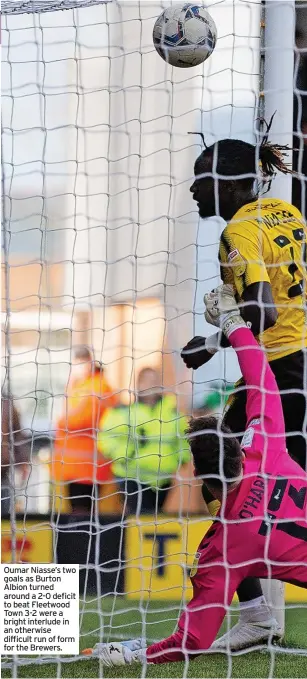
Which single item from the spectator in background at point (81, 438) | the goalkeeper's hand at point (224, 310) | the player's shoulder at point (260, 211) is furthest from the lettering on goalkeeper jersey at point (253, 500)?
the spectator in background at point (81, 438)

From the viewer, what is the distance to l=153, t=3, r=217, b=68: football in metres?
3.22

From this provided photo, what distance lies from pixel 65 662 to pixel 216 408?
258 cm

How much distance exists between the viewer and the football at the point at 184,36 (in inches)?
127

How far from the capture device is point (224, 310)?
2.84 metres

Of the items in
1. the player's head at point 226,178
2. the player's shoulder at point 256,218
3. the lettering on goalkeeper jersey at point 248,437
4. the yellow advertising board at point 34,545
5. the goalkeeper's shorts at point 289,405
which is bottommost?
the yellow advertising board at point 34,545

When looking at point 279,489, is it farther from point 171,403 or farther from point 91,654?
point 171,403

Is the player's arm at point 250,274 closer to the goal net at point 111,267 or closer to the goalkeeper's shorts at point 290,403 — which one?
the goalkeeper's shorts at point 290,403

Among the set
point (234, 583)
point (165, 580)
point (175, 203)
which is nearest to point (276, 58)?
point (234, 583)

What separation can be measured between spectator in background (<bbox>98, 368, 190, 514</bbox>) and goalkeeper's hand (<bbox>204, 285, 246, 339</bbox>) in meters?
1.44

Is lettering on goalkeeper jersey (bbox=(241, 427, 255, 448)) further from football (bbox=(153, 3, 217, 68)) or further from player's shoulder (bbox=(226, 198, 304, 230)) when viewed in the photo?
football (bbox=(153, 3, 217, 68))

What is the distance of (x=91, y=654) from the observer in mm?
2969

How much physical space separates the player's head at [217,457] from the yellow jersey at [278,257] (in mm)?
492

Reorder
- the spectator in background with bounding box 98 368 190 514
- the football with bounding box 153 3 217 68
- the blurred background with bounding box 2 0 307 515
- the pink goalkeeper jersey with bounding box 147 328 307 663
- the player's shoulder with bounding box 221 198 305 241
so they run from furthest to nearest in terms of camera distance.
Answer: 1. the blurred background with bounding box 2 0 307 515
2. the spectator in background with bounding box 98 368 190 514
3. the football with bounding box 153 3 217 68
4. the player's shoulder with bounding box 221 198 305 241
5. the pink goalkeeper jersey with bounding box 147 328 307 663

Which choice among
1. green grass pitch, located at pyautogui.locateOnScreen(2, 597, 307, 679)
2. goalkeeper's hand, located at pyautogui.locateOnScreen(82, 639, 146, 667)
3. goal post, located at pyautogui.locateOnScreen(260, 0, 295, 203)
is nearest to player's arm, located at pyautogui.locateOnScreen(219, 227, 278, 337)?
goal post, located at pyautogui.locateOnScreen(260, 0, 295, 203)
